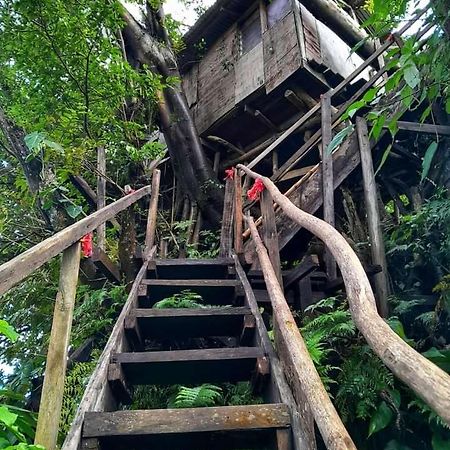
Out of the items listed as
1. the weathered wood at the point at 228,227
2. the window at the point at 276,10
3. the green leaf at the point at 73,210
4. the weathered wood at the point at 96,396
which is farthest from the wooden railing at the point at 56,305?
the window at the point at 276,10

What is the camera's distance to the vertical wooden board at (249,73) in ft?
27.6

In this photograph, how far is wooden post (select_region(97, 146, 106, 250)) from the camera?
4.34 meters

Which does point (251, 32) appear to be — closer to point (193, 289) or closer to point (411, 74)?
point (193, 289)

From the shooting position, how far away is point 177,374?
253cm

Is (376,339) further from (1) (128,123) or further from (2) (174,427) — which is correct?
(1) (128,123)

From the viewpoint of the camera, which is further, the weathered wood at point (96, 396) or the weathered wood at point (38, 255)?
the weathered wood at point (96, 396)

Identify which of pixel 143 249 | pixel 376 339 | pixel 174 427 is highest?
pixel 143 249

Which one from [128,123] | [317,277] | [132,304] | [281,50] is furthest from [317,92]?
[132,304]

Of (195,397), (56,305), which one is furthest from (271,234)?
(56,305)

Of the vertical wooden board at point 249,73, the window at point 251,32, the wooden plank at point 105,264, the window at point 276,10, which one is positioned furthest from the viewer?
the window at point 251,32

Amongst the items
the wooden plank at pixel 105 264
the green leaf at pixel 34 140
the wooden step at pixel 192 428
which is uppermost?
the green leaf at pixel 34 140

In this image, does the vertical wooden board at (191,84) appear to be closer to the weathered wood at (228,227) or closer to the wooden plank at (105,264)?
the weathered wood at (228,227)

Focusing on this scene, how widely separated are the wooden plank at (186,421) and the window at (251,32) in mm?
8392

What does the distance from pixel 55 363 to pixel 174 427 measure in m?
0.63
